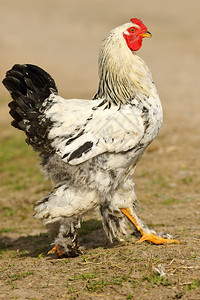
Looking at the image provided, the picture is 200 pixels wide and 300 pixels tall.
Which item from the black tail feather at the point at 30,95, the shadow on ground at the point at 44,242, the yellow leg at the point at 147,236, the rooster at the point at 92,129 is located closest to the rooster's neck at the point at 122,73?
the rooster at the point at 92,129

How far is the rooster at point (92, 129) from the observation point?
4.89 meters

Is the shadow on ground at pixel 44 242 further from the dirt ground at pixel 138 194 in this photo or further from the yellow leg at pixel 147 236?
the yellow leg at pixel 147 236

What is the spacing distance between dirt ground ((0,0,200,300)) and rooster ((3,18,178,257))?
1.92ft

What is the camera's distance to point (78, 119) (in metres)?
5.04

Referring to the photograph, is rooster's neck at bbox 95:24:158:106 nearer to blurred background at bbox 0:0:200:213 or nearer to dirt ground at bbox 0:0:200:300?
dirt ground at bbox 0:0:200:300

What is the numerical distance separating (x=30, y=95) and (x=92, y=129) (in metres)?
0.92

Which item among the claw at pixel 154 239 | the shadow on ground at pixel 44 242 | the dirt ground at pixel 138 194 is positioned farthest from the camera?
the shadow on ground at pixel 44 242

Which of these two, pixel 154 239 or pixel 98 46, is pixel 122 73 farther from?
pixel 98 46

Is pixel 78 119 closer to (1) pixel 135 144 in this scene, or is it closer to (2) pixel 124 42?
(1) pixel 135 144

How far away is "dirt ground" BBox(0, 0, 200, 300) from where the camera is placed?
413 cm

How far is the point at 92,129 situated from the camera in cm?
493

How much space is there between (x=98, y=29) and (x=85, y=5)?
17.4ft

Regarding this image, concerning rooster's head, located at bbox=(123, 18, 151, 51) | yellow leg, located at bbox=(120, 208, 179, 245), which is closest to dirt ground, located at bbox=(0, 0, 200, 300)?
yellow leg, located at bbox=(120, 208, 179, 245)

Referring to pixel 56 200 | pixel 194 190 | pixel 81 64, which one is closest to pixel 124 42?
pixel 56 200
